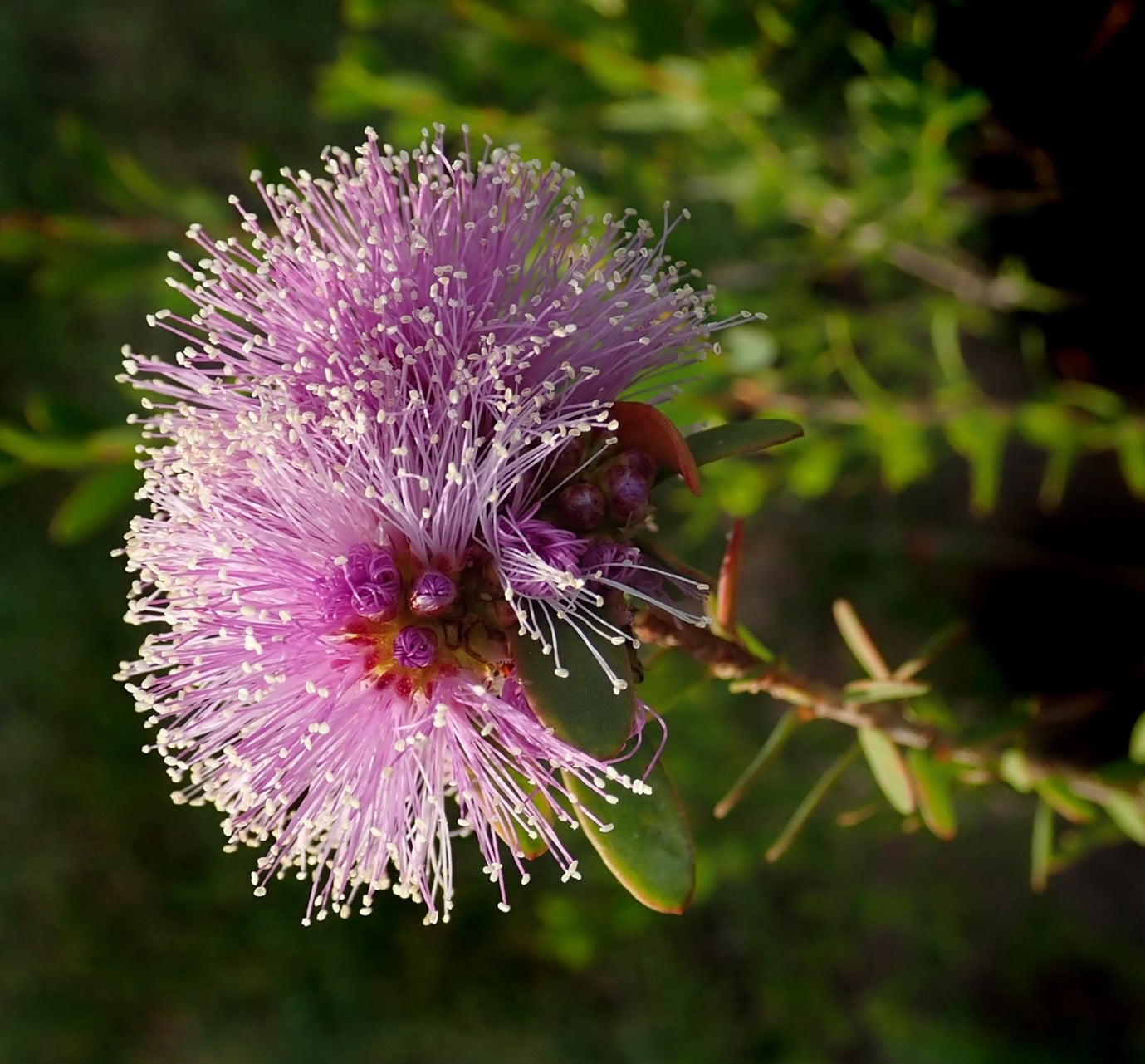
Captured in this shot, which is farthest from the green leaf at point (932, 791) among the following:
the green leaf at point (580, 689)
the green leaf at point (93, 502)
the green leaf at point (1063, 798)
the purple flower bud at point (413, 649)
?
the green leaf at point (93, 502)

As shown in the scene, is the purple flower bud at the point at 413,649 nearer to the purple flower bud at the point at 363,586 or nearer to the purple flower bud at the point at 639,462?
the purple flower bud at the point at 363,586

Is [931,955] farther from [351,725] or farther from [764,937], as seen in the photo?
[351,725]

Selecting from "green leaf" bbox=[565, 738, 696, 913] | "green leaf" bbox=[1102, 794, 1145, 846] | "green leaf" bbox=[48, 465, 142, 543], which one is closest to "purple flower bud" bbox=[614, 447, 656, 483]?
"green leaf" bbox=[565, 738, 696, 913]

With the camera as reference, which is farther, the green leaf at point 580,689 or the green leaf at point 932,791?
the green leaf at point 932,791

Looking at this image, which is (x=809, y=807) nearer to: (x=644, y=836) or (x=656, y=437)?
(x=644, y=836)

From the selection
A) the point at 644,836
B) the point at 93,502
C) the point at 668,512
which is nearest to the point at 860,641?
the point at 644,836

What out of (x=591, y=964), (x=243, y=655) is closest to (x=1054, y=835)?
(x=591, y=964)
